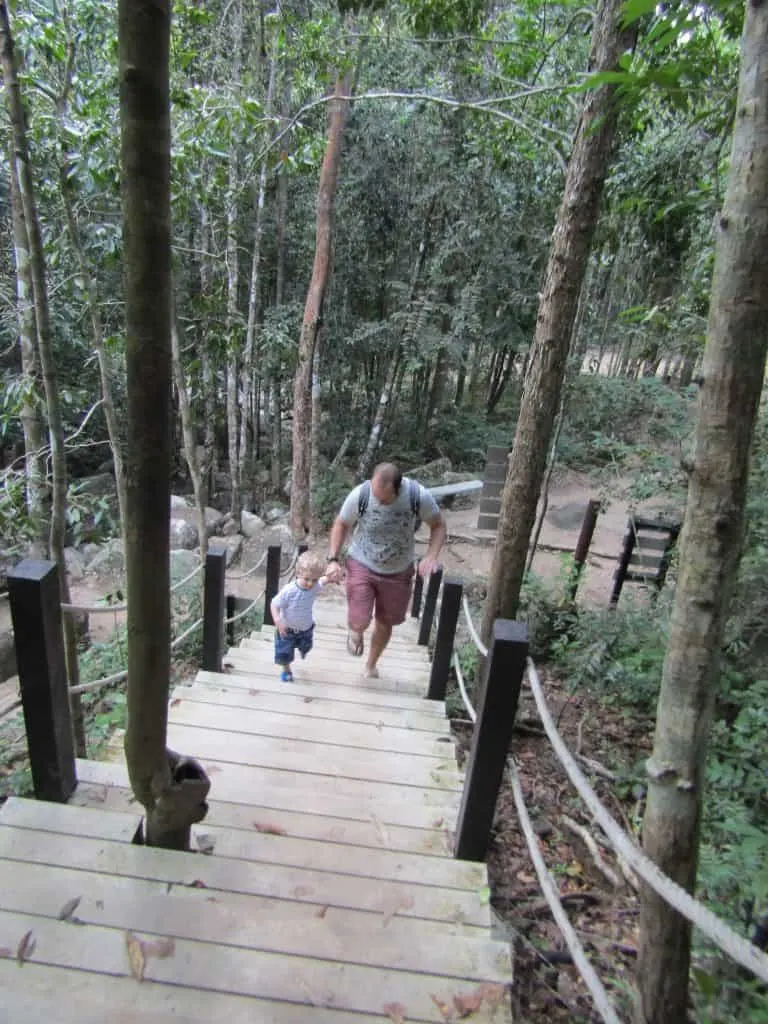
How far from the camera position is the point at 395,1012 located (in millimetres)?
1546

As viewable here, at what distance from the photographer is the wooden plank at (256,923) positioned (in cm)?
168

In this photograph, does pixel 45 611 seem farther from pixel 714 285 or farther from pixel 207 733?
pixel 714 285

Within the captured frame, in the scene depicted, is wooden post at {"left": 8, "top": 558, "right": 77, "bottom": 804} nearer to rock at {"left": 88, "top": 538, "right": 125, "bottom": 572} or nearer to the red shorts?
the red shorts

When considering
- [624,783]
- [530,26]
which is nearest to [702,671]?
[624,783]

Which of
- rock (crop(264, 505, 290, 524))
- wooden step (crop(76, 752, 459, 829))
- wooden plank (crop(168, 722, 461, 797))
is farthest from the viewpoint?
rock (crop(264, 505, 290, 524))

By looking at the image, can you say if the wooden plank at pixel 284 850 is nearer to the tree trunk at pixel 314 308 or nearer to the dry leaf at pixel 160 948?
the dry leaf at pixel 160 948

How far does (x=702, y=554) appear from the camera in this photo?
1.44m

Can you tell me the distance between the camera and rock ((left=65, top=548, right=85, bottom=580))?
10297 millimetres

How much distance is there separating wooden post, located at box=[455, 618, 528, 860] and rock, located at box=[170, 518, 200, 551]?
9.93 m

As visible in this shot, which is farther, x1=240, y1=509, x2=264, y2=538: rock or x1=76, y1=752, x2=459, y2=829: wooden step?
x1=240, y1=509, x2=264, y2=538: rock

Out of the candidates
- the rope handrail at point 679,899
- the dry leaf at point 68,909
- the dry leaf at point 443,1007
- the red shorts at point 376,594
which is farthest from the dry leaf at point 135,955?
the red shorts at point 376,594

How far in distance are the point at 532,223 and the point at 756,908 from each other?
1197cm

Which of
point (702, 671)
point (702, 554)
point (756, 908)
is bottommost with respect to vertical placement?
point (756, 908)

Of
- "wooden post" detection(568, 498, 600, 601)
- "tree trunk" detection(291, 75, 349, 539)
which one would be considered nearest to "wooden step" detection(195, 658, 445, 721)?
"wooden post" detection(568, 498, 600, 601)
